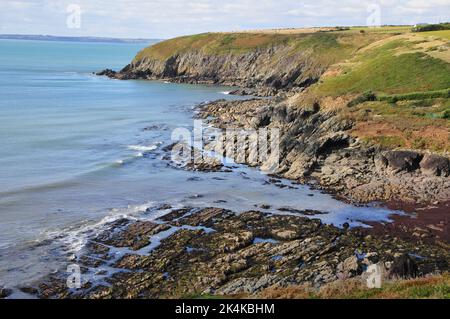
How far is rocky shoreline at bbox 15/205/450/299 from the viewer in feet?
89.1

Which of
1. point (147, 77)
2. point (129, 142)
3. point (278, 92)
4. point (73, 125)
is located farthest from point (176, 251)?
point (147, 77)

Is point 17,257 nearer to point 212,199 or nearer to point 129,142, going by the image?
point 212,199

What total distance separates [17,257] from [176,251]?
31.2 feet

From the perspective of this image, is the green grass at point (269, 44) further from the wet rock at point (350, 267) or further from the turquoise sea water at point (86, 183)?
the wet rock at point (350, 267)

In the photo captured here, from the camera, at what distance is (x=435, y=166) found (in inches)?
1807

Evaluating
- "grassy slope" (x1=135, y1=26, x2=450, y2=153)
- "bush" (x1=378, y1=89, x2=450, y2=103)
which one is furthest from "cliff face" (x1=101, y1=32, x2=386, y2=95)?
"bush" (x1=378, y1=89, x2=450, y2=103)

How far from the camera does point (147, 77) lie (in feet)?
509

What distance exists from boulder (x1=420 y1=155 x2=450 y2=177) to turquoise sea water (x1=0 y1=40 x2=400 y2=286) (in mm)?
9098

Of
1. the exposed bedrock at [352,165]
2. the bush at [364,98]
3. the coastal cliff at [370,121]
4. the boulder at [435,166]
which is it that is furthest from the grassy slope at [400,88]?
the boulder at [435,166]

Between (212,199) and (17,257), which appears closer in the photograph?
(17,257)

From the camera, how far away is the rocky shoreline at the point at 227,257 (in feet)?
89.1

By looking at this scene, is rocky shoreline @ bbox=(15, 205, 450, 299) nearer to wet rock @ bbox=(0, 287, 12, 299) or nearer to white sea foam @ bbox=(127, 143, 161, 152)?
wet rock @ bbox=(0, 287, 12, 299)

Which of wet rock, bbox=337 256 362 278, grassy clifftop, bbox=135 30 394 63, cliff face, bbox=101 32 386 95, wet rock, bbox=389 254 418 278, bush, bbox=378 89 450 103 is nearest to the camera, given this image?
wet rock, bbox=389 254 418 278

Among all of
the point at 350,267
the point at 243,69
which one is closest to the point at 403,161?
the point at 350,267
